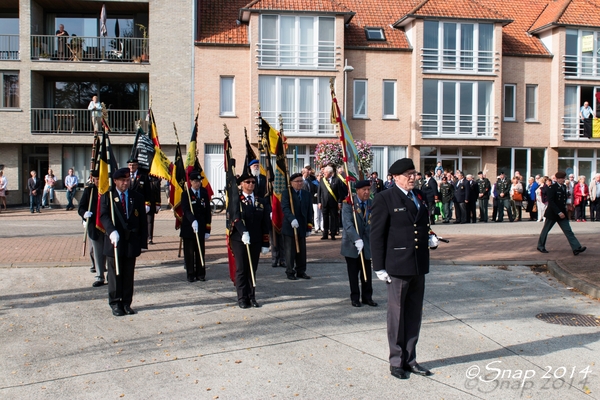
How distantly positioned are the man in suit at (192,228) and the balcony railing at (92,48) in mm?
20117

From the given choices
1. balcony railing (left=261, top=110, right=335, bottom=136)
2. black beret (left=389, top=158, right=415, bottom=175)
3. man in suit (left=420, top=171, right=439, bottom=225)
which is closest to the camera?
black beret (left=389, top=158, right=415, bottom=175)

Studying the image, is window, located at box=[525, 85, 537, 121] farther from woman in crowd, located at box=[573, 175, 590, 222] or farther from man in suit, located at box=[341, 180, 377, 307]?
man in suit, located at box=[341, 180, 377, 307]

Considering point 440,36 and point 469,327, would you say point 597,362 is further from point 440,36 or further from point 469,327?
point 440,36

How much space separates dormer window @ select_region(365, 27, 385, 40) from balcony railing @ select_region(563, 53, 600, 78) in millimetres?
9571

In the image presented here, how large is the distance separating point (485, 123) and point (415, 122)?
380 centimetres

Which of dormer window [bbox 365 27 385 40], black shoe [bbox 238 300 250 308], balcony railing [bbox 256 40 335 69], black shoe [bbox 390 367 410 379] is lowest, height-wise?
black shoe [bbox 390 367 410 379]

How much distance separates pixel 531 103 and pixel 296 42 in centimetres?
1264

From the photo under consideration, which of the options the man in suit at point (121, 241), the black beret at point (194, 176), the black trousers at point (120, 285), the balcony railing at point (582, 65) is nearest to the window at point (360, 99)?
the balcony railing at point (582, 65)

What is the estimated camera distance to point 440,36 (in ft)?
98.0

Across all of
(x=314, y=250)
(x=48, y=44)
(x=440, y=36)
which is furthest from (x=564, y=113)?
(x=48, y=44)

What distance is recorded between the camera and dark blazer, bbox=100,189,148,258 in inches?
319

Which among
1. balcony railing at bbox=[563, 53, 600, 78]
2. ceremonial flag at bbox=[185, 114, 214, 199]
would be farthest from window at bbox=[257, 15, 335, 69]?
ceremonial flag at bbox=[185, 114, 214, 199]

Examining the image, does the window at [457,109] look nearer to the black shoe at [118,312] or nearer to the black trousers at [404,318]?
the black shoe at [118,312]

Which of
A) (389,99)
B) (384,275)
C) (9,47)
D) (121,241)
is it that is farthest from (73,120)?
(384,275)
